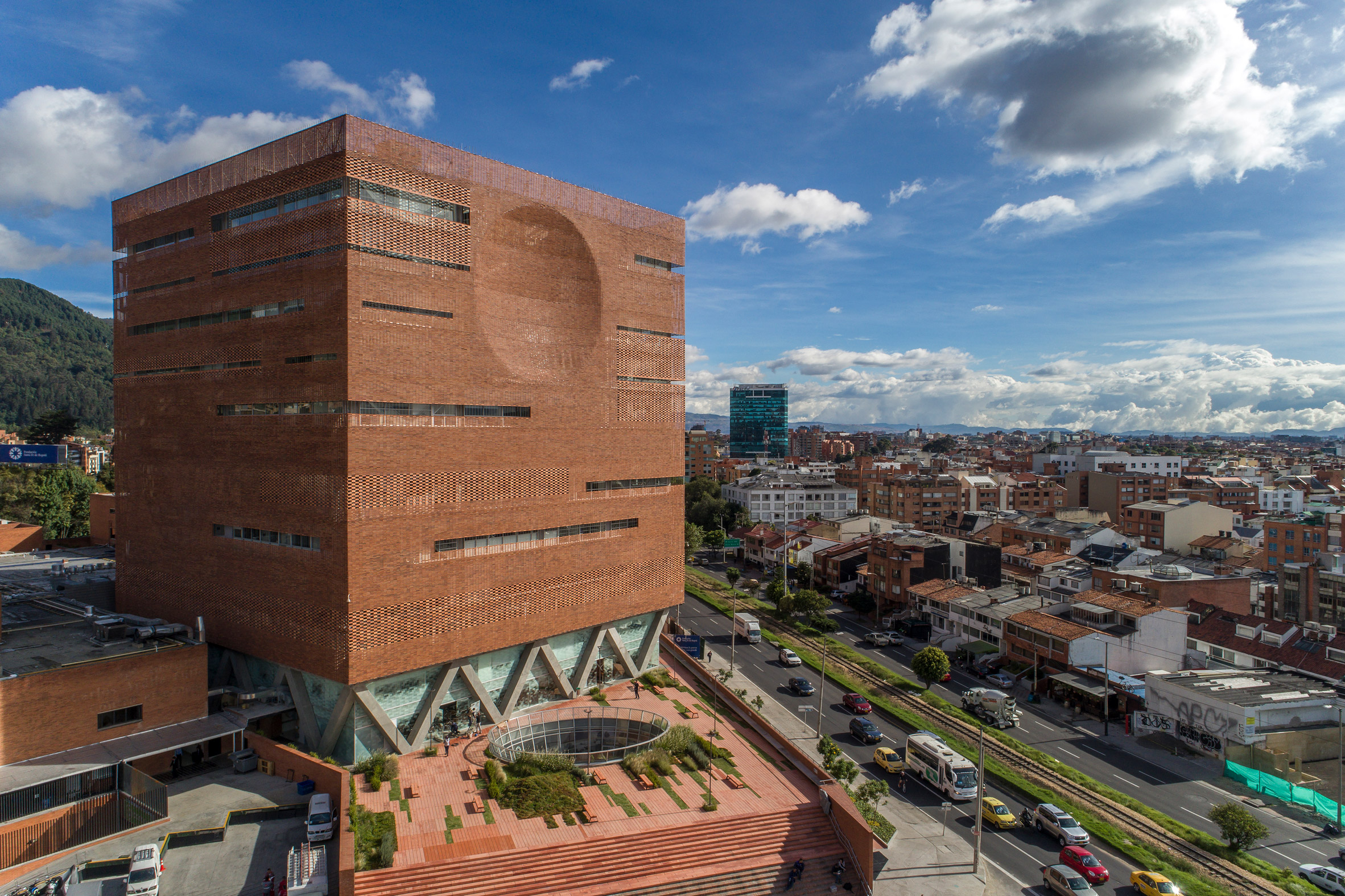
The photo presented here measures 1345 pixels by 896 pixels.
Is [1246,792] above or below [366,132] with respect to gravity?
below

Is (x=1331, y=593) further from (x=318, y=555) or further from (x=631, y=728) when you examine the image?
(x=318, y=555)

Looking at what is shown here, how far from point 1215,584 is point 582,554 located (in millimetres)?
58161

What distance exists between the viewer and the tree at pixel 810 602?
70.6 m

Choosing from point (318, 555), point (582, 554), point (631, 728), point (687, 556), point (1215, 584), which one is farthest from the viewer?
point (687, 556)

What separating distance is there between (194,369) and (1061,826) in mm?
52979

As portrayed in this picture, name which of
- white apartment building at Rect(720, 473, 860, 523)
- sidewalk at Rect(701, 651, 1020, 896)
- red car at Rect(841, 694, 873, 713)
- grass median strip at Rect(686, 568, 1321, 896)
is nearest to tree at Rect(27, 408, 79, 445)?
white apartment building at Rect(720, 473, 860, 523)

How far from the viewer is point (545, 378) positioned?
147 ft

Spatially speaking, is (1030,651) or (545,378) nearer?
(545,378)

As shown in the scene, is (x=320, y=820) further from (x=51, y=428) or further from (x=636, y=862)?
(x=51, y=428)

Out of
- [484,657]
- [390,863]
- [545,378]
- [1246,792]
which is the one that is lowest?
[1246,792]

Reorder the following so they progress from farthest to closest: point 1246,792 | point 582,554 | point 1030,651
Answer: point 1030,651 → point 582,554 → point 1246,792

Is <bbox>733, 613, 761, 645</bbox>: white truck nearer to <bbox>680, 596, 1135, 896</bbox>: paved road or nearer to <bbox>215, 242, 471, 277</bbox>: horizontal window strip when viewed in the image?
<bbox>680, 596, 1135, 896</bbox>: paved road

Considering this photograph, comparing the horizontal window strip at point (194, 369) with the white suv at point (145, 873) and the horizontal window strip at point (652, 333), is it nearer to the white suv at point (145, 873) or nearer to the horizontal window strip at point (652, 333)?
the horizontal window strip at point (652, 333)

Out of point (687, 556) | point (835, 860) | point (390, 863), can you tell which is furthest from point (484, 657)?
point (687, 556)
